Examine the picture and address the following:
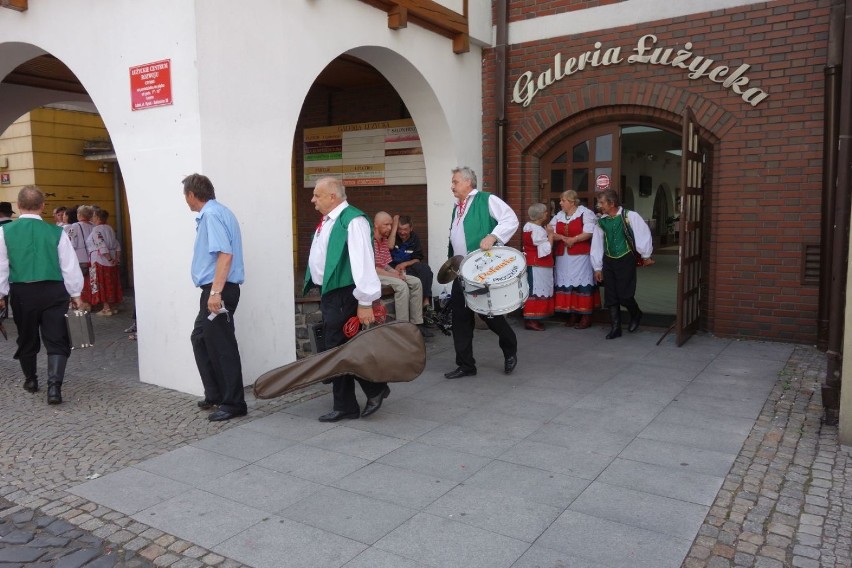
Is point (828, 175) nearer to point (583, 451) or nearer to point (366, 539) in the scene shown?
point (583, 451)

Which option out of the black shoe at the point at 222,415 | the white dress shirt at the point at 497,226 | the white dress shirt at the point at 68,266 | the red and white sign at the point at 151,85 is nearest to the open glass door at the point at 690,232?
the white dress shirt at the point at 497,226

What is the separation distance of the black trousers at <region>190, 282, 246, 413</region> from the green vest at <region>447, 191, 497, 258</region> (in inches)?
78.9

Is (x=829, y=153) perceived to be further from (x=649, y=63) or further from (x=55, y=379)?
(x=55, y=379)

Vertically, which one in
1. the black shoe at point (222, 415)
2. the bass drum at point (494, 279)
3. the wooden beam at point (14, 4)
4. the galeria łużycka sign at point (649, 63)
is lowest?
the black shoe at point (222, 415)

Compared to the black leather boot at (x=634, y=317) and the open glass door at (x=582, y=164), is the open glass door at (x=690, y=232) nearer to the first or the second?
the black leather boot at (x=634, y=317)

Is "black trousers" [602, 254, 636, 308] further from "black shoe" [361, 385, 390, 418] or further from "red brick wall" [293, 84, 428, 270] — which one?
"black shoe" [361, 385, 390, 418]

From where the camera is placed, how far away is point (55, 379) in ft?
18.6

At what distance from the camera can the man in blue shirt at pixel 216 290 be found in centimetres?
486

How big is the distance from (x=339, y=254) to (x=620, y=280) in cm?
408

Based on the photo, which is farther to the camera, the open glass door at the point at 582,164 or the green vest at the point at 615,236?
the open glass door at the point at 582,164

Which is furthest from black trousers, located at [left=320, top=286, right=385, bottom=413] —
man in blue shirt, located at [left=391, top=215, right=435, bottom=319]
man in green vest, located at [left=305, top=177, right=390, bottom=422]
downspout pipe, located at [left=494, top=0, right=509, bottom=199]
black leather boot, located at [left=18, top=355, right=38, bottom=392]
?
downspout pipe, located at [left=494, top=0, right=509, bottom=199]

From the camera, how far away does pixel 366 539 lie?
3330mm

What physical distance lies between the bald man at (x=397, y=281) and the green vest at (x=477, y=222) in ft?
5.28

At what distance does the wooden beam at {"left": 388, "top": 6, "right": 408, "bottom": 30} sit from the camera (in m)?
7.22
